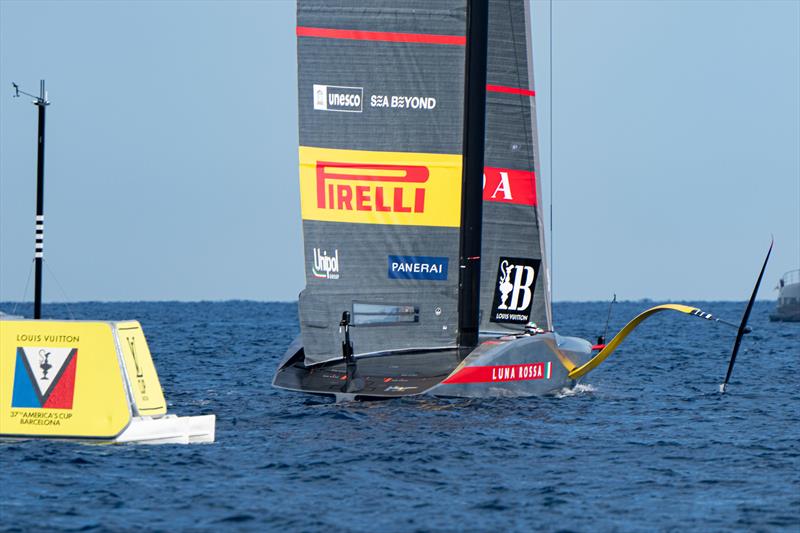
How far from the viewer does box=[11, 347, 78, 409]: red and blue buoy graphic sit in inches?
555

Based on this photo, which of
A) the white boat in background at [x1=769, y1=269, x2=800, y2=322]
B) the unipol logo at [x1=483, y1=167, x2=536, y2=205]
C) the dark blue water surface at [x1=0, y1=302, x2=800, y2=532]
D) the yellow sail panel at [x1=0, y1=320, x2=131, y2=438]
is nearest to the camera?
the dark blue water surface at [x1=0, y1=302, x2=800, y2=532]

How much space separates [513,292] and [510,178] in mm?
1935

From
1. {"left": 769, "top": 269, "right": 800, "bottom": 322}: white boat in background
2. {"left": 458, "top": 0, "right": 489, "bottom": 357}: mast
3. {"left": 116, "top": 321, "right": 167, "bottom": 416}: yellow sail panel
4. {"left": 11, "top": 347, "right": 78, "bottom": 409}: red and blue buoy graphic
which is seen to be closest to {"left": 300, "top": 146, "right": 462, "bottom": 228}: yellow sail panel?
{"left": 458, "top": 0, "right": 489, "bottom": 357}: mast

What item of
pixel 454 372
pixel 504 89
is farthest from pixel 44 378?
pixel 504 89

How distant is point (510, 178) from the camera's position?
20.4 meters

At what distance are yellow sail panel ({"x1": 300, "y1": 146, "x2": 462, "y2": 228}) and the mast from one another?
25cm

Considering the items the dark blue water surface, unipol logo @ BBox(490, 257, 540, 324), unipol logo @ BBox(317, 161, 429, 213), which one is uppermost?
unipol logo @ BBox(317, 161, 429, 213)

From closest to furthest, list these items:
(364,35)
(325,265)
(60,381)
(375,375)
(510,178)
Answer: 1. (60,381)
2. (375,375)
3. (364,35)
4. (325,265)
5. (510,178)

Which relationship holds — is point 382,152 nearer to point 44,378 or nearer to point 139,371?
point 139,371

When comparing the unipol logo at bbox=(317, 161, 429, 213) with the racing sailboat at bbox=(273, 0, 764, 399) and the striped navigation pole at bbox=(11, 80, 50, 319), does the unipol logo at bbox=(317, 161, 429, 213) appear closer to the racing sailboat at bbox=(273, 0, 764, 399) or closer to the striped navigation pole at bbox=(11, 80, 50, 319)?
the racing sailboat at bbox=(273, 0, 764, 399)

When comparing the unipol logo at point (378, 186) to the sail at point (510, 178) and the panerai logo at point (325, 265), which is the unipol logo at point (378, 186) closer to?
the panerai logo at point (325, 265)

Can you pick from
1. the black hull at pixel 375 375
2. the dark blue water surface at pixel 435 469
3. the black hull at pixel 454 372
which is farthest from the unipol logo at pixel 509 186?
the dark blue water surface at pixel 435 469

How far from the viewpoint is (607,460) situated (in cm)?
1442

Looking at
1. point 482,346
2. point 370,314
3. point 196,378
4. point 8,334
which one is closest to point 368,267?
point 370,314
